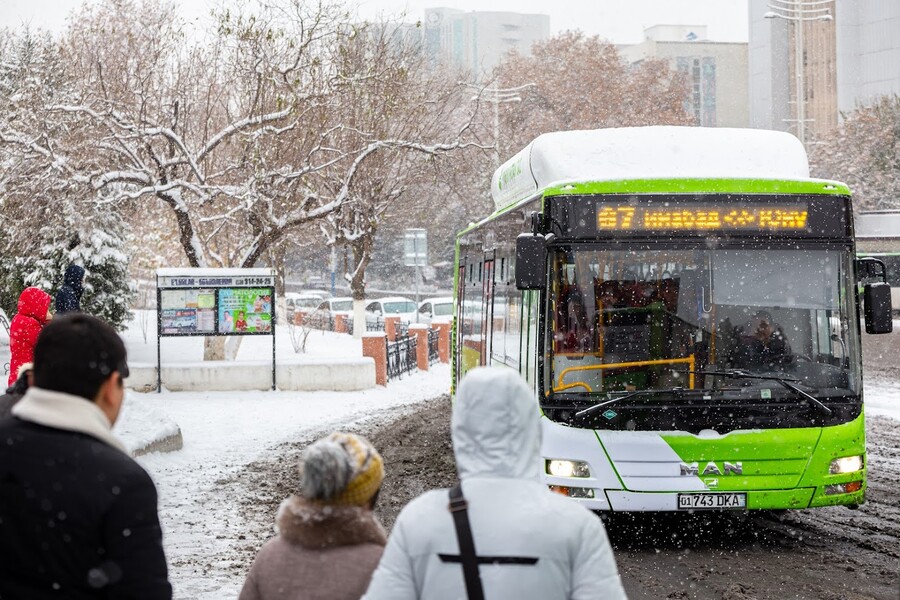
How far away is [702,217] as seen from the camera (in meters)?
8.87

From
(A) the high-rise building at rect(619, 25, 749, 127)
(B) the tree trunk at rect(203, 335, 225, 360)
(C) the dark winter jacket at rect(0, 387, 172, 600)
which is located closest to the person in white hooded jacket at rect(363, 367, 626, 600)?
(C) the dark winter jacket at rect(0, 387, 172, 600)

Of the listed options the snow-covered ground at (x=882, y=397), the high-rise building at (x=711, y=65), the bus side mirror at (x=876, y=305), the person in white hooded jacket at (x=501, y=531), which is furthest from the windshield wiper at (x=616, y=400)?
the high-rise building at (x=711, y=65)

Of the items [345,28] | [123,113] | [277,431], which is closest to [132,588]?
[277,431]

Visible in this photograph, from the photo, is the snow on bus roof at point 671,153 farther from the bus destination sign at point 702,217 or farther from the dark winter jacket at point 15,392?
the dark winter jacket at point 15,392

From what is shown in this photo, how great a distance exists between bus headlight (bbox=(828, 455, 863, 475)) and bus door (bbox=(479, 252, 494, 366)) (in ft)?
13.5

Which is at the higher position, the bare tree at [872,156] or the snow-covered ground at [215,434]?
the bare tree at [872,156]

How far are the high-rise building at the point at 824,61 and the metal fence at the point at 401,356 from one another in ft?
156

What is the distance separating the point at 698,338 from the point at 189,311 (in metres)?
14.0

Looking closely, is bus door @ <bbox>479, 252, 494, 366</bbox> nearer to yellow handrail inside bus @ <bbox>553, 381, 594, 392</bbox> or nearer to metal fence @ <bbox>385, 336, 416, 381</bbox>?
yellow handrail inside bus @ <bbox>553, 381, 594, 392</bbox>

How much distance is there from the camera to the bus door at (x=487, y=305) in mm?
11945

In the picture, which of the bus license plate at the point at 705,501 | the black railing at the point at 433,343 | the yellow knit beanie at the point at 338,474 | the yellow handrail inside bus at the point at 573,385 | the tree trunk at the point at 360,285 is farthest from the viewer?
the tree trunk at the point at 360,285

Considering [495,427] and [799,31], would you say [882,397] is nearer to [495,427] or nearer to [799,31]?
[495,427]

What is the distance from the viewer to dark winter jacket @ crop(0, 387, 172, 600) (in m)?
2.80

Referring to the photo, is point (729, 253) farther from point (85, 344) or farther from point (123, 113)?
point (123, 113)
